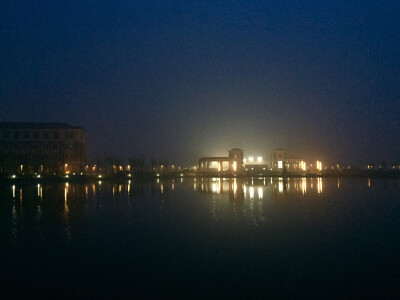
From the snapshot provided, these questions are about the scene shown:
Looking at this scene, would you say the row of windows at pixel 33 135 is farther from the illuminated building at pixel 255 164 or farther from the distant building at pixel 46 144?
the illuminated building at pixel 255 164

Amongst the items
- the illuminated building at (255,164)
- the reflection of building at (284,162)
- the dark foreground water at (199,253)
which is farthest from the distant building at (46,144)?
the dark foreground water at (199,253)

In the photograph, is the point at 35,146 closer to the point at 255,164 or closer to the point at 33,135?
the point at 33,135

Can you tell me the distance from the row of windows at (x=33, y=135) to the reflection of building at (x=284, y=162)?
90.5 ft

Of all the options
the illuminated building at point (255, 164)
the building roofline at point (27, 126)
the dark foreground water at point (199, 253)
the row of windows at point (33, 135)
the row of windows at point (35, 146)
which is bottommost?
the dark foreground water at point (199, 253)

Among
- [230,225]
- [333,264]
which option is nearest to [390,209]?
[230,225]

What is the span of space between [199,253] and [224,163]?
44.2 meters

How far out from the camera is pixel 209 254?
6.20 meters

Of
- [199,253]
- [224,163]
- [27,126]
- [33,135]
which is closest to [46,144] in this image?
[33,135]

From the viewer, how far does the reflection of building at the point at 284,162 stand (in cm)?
5347

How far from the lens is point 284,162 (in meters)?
53.9

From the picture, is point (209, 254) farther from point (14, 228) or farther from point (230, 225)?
point (14, 228)

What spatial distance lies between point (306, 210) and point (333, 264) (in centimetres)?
563

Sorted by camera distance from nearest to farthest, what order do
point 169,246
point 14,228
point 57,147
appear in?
point 169,246
point 14,228
point 57,147

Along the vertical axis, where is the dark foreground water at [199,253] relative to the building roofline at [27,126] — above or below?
below
